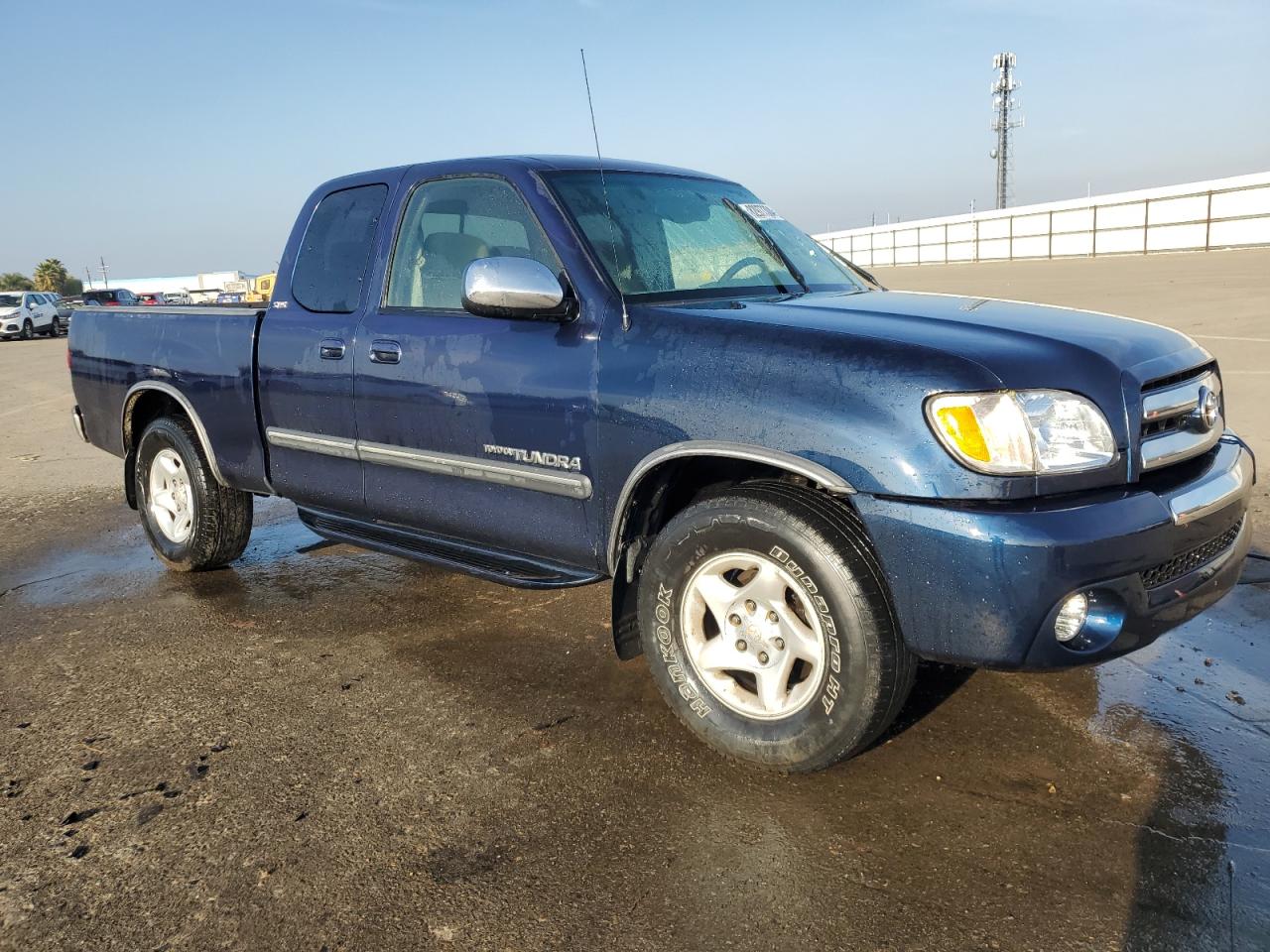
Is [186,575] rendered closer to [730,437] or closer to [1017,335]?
[730,437]

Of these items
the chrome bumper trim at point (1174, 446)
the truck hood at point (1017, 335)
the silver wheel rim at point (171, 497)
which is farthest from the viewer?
the silver wheel rim at point (171, 497)

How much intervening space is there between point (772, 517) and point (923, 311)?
2.87 ft

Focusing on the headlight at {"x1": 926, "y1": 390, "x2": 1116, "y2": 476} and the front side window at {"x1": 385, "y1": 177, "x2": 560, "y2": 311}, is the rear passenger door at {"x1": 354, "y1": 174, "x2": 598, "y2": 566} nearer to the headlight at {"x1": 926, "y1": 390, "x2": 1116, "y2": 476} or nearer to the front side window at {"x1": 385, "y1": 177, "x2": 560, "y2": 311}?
the front side window at {"x1": 385, "y1": 177, "x2": 560, "y2": 311}

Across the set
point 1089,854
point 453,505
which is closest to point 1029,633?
point 1089,854

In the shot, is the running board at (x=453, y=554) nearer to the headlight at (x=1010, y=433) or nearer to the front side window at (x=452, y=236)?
the front side window at (x=452, y=236)

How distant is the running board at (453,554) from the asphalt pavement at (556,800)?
1.37 ft

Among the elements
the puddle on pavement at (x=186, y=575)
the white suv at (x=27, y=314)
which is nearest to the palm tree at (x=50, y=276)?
the white suv at (x=27, y=314)

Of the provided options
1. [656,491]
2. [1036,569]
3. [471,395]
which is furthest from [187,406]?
[1036,569]

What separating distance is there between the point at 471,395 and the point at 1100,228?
38765 millimetres

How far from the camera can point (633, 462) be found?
3107mm

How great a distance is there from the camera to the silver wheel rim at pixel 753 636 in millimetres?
2865

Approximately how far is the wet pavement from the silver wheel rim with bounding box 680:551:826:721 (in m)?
0.26

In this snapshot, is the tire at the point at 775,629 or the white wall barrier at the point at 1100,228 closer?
the tire at the point at 775,629

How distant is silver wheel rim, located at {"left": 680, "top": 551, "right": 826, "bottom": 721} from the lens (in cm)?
287
